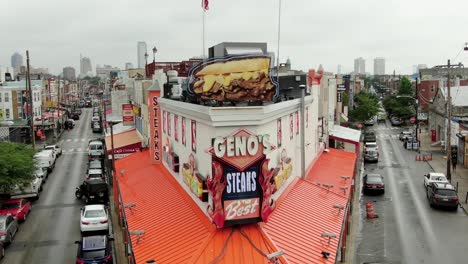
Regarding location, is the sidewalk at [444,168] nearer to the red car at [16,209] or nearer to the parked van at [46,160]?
the red car at [16,209]

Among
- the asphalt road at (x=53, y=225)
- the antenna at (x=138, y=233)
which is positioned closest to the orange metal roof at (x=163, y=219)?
the antenna at (x=138, y=233)

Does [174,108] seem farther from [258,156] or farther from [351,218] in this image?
[351,218]

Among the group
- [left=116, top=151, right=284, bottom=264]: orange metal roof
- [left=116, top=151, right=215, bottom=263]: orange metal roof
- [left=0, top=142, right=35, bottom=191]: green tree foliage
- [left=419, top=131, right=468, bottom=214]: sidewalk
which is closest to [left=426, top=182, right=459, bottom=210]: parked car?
[left=419, top=131, right=468, bottom=214]: sidewalk

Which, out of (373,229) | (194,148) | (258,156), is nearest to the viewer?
(258,156)

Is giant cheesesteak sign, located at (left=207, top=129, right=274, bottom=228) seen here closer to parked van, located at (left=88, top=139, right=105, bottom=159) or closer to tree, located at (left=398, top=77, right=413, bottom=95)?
parked van, located at (left=88, top=139, right=105, bottom=159)

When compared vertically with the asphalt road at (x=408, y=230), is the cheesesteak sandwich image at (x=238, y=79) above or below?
above

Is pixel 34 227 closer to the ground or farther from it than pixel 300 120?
closer to the ground

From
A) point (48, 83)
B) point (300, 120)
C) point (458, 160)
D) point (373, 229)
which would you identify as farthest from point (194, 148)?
point (48, 83)

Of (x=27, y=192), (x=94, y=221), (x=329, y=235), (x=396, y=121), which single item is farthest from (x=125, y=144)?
(x=396, y=121)
